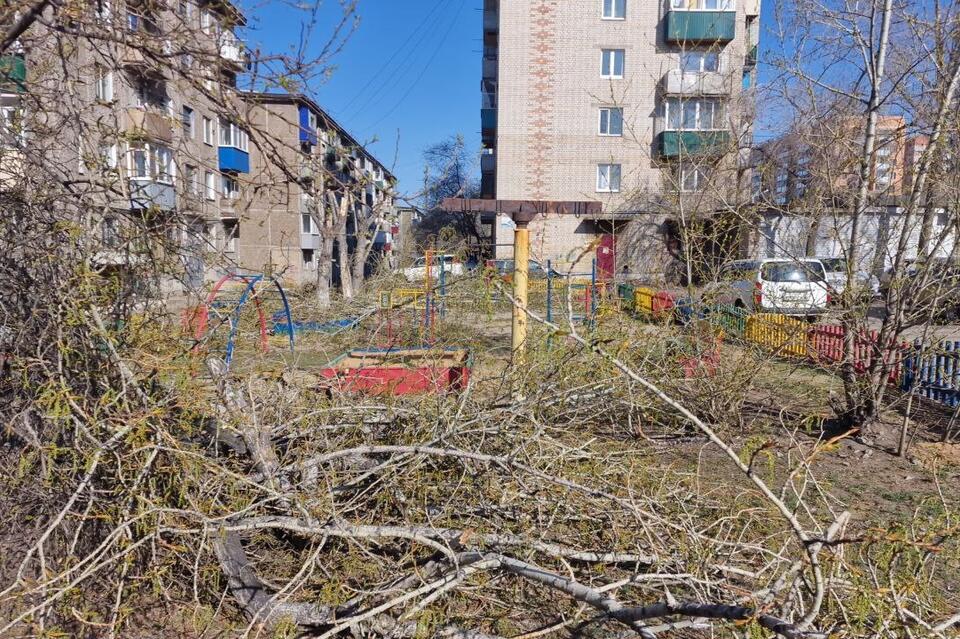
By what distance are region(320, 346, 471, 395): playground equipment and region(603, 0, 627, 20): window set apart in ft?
71.1

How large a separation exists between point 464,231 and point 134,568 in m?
22.0

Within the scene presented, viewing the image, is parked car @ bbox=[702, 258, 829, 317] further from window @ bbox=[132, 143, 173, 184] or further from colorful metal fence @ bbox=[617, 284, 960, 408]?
window @ bbox=[132, 143, 173, 184]

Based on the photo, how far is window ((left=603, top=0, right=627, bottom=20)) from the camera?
984 inches

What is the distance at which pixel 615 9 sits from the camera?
82.2 feet

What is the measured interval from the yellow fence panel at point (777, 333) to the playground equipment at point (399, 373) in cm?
286

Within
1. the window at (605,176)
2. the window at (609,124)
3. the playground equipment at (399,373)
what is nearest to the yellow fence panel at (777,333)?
the playground equipment at (399,373)

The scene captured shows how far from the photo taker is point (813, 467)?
5.68 m

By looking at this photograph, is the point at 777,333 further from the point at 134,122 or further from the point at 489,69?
the point at 489,69

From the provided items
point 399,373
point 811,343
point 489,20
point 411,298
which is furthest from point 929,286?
point 489,20

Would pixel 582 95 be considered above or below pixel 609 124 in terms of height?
above

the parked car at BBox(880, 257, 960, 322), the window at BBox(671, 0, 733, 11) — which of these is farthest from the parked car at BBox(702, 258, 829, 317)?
the window at BBox(671, 0, 733, 11)

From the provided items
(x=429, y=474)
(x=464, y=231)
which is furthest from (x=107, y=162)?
(x=464, y=231)

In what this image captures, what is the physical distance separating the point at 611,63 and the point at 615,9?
191 centimetres

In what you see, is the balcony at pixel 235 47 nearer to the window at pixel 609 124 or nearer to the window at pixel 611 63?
the window at pixel 609 124
